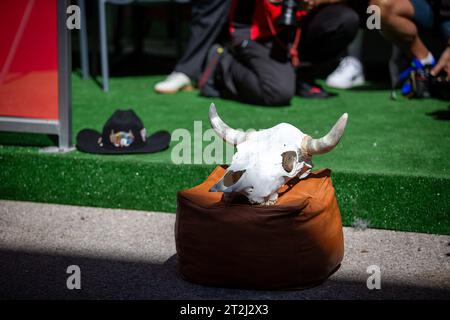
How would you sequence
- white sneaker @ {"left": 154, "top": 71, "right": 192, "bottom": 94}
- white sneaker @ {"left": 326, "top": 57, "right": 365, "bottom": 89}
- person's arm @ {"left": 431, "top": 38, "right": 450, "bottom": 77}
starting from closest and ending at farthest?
person's arm @ {"left": 431, "top": 38, "right": 450, "bottom": 77}, white sneaker @ {"left": 154, "top": 71, "right": 192, "bottom": 94}, white sneaker @ {"left": 326, "top": 57, "right": 365, "bottom": 89}

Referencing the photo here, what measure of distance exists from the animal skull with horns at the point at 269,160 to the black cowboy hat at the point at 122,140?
0.92m

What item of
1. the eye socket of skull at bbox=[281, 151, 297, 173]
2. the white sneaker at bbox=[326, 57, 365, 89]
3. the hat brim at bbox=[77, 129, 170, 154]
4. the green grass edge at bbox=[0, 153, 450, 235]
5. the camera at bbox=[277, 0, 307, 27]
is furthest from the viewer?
the white sneaker at bbox=[326, 57, 365, 89]

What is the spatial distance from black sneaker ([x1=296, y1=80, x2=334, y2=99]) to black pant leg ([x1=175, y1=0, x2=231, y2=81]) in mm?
694

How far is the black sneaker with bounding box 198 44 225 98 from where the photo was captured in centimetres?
450

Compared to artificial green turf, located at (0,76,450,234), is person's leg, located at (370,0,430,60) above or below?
above

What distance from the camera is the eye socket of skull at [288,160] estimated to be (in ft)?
7.52

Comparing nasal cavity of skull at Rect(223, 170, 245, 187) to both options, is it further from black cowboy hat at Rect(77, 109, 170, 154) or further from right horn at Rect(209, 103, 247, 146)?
black cowboy hat at Rect(77, 109, 170, 154)

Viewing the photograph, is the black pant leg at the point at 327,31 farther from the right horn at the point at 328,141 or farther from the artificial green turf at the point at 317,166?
the right horn at the point at 328,141

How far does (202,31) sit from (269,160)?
8.69ft

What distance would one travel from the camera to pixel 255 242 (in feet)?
7.08

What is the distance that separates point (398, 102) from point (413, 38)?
16.3 inches

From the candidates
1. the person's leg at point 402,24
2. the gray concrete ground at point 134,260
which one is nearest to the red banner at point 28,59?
the gray concrete ground at point 134,260

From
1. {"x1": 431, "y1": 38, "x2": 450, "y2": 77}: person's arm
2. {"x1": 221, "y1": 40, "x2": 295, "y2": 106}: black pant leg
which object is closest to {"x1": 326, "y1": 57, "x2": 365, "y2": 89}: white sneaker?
{"x1": 221, "y1": 40, "x2": 295, "y2": 106}: black pant leg

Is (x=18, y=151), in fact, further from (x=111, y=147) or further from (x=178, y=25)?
(x=178, y=25)
